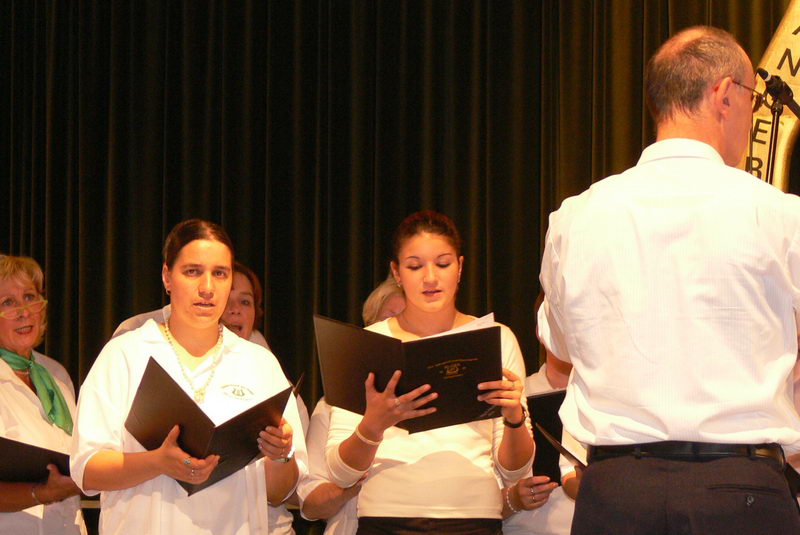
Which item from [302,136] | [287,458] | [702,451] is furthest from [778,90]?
[302,136]

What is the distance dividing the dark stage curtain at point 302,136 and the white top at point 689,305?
2604 millimetres

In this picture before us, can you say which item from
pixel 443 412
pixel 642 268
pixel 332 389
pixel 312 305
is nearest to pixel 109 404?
pixel 332 389

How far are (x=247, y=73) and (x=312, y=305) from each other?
1229mm

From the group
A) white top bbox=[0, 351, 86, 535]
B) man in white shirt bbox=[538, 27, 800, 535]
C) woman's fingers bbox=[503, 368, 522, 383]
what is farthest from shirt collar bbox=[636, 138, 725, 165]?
white top bbox=[0, 351, 86, 535]

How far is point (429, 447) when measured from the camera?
307cm

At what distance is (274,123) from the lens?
5.21 metres

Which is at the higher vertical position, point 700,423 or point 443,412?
point 700,423

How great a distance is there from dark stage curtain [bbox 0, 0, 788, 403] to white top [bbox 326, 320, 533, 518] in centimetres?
169

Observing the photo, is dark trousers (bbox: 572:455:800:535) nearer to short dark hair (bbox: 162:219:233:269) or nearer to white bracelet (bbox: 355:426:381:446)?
white bracelet (bbox: 355:426:381:446)

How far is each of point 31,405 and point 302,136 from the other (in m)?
2.08

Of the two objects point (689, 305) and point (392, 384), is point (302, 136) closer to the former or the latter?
point (392, 384)

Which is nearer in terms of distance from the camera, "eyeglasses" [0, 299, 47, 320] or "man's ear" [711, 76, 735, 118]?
"man's ear" [711, 76, 735, 118]

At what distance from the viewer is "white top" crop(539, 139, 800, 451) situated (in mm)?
1859

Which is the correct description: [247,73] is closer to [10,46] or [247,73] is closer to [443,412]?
[10,46]
